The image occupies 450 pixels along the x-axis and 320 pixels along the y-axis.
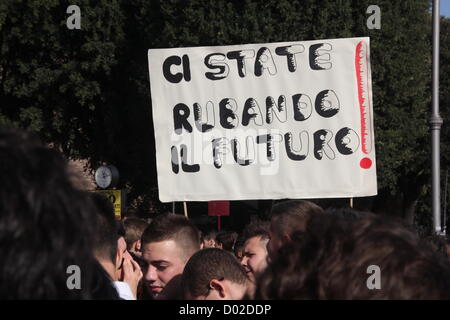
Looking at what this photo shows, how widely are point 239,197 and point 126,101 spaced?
12.3m

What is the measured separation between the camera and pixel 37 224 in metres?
1.19

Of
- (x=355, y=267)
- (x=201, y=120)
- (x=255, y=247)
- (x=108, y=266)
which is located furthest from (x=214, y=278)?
(x=201, y=120)

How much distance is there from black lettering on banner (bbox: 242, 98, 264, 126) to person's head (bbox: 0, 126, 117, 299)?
4867 mm

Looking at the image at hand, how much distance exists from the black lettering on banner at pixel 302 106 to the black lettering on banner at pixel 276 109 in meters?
0.09

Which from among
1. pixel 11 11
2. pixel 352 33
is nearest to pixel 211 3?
pixel 352 33

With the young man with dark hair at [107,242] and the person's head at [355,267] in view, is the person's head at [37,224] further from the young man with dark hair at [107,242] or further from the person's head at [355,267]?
the young man with dark hair at [107,242]

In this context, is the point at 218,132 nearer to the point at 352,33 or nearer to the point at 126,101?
the point at 352,33

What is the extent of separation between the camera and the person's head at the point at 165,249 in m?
4.18

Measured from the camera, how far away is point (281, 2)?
15.9 meters

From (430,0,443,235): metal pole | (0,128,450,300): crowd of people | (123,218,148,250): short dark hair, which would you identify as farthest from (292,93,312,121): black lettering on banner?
(0,128,450,300): crowd of people

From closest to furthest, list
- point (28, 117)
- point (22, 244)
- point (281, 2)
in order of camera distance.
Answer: point (22, 244) → point (281, 2) → point (28, 117)

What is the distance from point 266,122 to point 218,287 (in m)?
3.05

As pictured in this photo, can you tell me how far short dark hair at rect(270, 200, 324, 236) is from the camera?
11.6 feet

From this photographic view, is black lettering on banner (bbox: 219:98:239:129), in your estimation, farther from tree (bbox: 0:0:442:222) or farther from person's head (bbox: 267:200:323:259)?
tree (bbox: 0:0:442:222)
